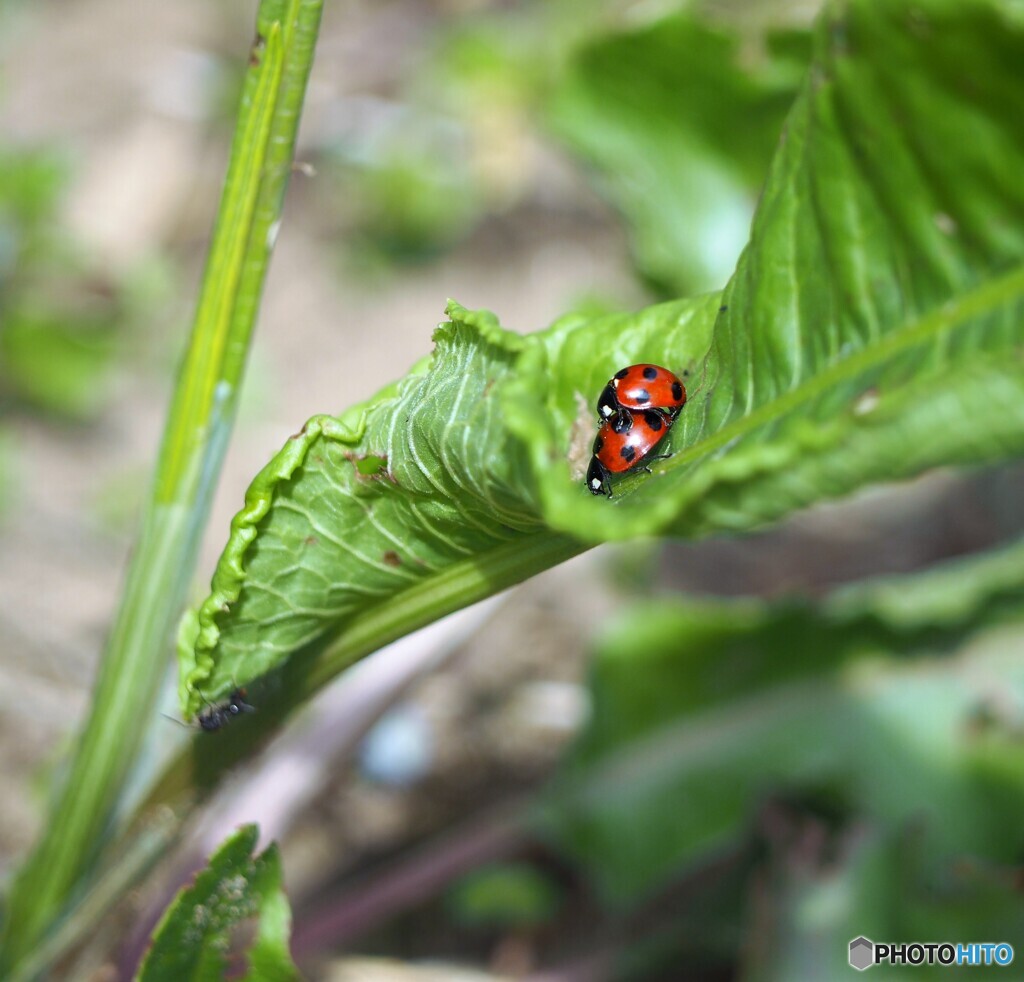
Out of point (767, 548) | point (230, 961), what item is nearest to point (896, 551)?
point (767, 548)

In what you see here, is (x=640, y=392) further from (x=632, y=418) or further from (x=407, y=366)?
(x=407, y=366)

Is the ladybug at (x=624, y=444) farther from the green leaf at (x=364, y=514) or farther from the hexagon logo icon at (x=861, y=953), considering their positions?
the hexagon logo icon at (x=861, y=953)

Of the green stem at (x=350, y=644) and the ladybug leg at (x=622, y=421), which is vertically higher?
the ladybug leg at (x=622, y=421)

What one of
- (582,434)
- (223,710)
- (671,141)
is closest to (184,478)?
(223,710)

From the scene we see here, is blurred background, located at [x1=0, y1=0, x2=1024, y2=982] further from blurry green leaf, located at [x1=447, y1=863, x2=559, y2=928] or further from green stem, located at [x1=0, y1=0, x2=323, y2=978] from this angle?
green stem, located at [x1=0, y1=0, x2=323, y2=978]

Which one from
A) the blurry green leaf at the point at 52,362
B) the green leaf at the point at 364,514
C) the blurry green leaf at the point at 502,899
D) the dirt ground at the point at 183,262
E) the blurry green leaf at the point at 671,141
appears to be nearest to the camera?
the green leaf at the point at 364,514

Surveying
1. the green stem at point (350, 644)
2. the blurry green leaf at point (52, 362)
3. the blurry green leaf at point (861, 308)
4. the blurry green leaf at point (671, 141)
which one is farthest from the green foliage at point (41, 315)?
the blurry green leaf at point (861, 308)

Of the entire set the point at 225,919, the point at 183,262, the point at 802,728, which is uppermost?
the point at 183,262

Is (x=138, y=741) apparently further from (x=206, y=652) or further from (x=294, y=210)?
(x=294, y=210)
